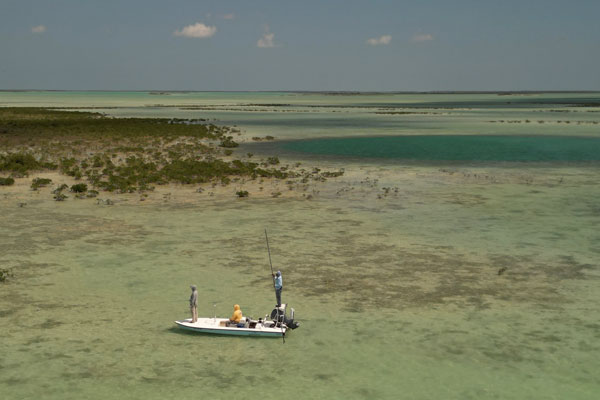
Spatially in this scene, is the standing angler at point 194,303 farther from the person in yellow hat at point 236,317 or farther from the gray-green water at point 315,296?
the person in yellow hat at point 236,317

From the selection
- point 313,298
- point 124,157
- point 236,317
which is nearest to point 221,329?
point 236,317

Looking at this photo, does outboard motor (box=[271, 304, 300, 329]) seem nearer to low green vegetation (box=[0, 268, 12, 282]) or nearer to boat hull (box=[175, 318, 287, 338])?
boat hull (box=[175, 318, 287, 338])

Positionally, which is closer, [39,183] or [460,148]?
[39,183]

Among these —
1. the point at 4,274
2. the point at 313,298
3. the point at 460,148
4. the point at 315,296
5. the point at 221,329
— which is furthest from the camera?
the point at 460,148

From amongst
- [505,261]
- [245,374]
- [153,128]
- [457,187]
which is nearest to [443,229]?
[505,261]

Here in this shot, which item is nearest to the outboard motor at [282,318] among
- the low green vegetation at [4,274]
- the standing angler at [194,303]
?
the standing angler at [194,303]

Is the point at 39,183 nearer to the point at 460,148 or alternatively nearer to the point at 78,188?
the point at 78,188
